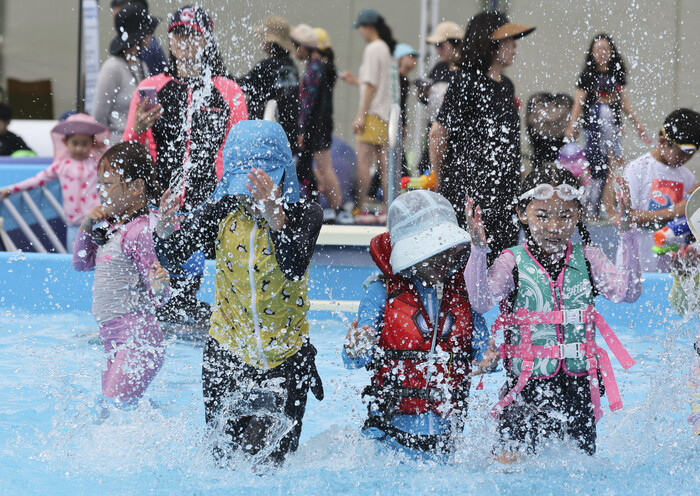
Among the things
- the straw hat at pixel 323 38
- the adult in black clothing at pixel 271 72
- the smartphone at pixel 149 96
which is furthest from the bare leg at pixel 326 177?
the smartphone at pixel 149 96

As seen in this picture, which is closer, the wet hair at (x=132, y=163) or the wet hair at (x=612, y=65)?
the wet hair at (x=132, y=163)

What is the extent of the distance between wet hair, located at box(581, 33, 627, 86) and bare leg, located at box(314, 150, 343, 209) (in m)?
2.27

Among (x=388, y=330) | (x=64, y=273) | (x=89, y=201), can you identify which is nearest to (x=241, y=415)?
(x=388, y=330)

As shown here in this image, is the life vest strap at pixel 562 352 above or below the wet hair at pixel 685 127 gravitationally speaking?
below

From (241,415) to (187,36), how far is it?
2.71 m

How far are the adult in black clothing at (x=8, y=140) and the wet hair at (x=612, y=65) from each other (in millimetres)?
5656

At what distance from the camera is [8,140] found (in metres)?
9.28

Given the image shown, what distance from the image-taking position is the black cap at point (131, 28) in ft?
20.5

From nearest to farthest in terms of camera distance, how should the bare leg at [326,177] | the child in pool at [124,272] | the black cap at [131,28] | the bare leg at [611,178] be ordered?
the child in pool at [124,272] < the black cap at [131,28] < the bare leg at [611,178] < the bare leg at [326,177]

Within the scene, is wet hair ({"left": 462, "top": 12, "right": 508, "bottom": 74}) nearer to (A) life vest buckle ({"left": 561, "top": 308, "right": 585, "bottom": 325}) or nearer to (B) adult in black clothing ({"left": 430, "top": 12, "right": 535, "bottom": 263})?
(B) adult in black clothing ({"left": 430, "top": 12, "right": 535, "bottom": 263})

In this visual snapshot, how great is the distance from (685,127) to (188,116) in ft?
10.5


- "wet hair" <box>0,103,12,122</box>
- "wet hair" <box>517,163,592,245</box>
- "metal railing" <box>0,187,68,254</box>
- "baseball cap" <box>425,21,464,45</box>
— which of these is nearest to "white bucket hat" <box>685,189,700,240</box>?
"wet hair" <box>517,163,592,245</box>

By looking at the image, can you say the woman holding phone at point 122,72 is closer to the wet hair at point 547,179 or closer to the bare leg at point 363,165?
the bare leg at point 363,165

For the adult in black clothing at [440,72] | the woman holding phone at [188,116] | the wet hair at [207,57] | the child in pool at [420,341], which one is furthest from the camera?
the adult in black clothing at [440,72]
